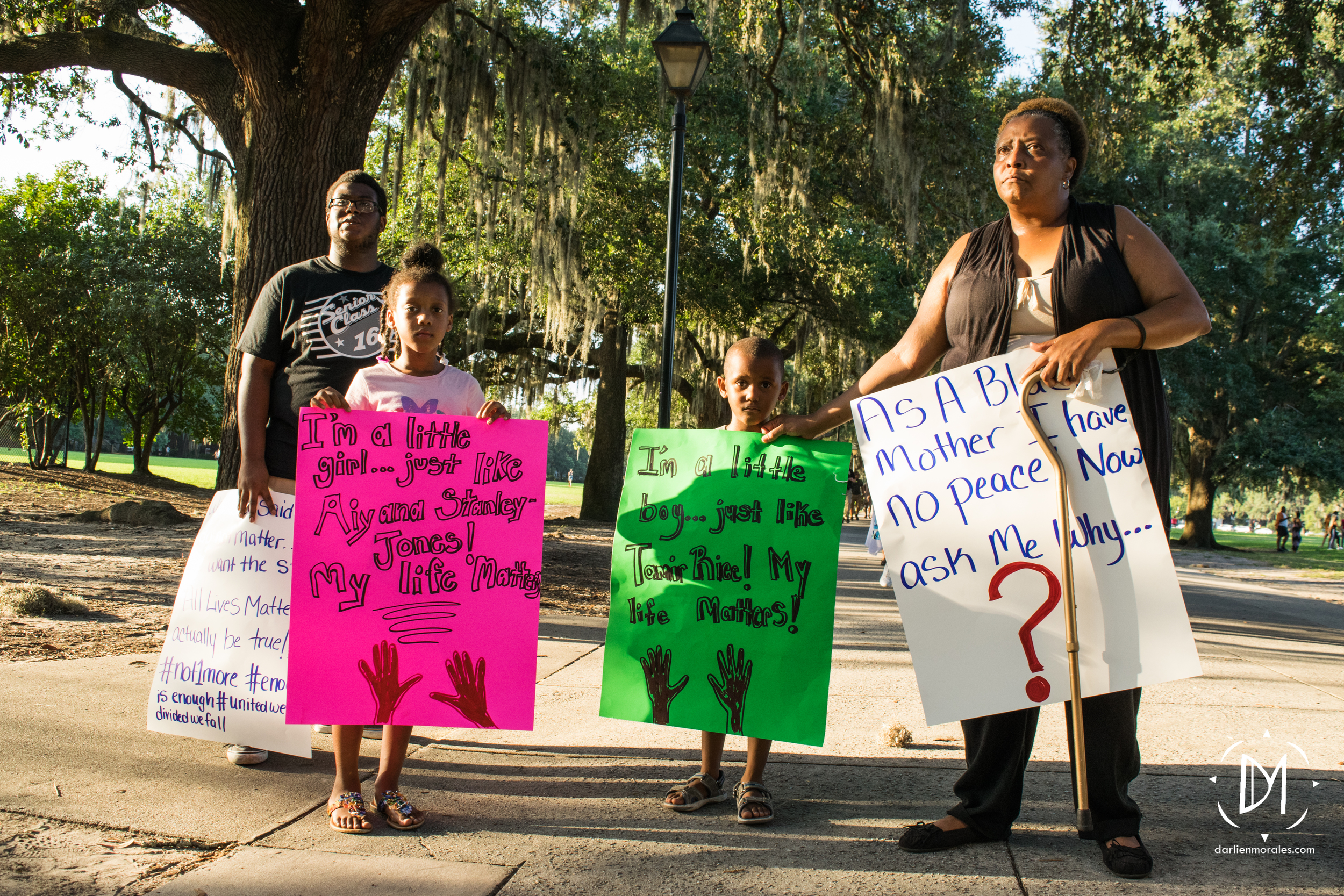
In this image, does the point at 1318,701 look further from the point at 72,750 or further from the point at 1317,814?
the point at 72,750

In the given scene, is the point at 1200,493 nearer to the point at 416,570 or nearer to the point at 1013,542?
the point at 1013,542

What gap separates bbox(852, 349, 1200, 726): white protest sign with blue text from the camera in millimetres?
2449

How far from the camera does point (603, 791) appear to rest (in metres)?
3.01

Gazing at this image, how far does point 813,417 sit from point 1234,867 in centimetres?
165

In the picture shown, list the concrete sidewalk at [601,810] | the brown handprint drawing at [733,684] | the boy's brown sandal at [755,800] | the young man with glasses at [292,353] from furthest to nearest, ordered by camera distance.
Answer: the young man with glasses at [292,353] → the brown handprint drawing at [733,684] → the boy's brown sandal at [755,800] → the concrete sidewalk at [601,810]

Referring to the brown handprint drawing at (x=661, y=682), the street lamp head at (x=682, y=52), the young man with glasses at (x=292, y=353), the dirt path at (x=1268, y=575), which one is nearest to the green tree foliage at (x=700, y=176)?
the street lamp head at (x=682, y=52)

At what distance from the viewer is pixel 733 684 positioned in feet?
9.36

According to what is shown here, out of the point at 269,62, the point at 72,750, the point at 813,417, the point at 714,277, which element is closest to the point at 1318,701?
the point at 813,417

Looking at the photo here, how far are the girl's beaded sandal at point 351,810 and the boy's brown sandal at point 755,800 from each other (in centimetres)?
106

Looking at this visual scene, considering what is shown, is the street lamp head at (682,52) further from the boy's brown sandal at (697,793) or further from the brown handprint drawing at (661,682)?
the boy's brown sandal at (697,793)

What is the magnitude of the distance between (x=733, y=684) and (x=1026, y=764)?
0.86 metres

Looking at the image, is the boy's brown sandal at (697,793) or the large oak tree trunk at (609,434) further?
the large oak tree trunk at (609,434)

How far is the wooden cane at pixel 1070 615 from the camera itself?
2.40 m

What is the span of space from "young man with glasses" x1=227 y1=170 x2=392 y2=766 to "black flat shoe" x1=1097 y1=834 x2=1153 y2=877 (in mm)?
2664
